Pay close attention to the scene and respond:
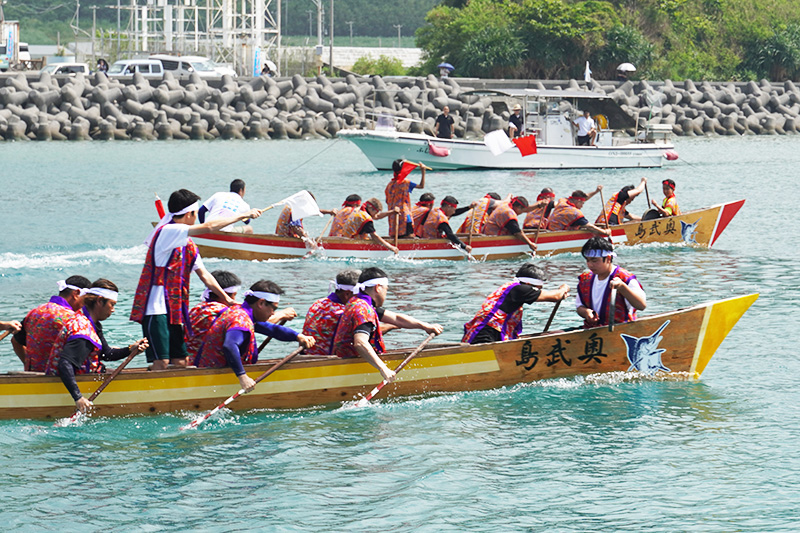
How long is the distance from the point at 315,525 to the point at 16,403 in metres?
3.35

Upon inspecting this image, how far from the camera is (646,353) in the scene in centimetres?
1126

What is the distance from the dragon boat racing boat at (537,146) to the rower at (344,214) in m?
15.7

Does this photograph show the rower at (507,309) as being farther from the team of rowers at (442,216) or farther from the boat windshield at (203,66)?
the boat windshield at (203,66)

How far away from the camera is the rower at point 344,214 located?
59.9 ft

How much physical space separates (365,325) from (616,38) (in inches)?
2055

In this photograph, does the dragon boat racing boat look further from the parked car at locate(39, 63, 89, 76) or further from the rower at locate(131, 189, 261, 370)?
the rower at locate(131, 189, 261, 370)

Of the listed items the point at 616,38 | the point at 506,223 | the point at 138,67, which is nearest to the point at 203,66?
the point at 138,67

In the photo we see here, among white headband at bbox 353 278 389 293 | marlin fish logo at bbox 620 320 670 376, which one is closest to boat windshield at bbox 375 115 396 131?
marlin fish logo at bbox 620 320 670 376

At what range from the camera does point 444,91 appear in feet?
163

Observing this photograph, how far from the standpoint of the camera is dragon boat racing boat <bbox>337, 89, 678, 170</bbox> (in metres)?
34.5

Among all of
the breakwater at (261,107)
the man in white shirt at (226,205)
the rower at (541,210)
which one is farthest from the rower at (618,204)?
the breakwater at (261,107)

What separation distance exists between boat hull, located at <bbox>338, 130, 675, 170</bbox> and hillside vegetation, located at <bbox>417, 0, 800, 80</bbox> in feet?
76.7

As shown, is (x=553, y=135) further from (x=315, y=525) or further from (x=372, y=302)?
(x=315, y=525)

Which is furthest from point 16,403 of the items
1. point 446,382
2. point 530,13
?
point 530,13
